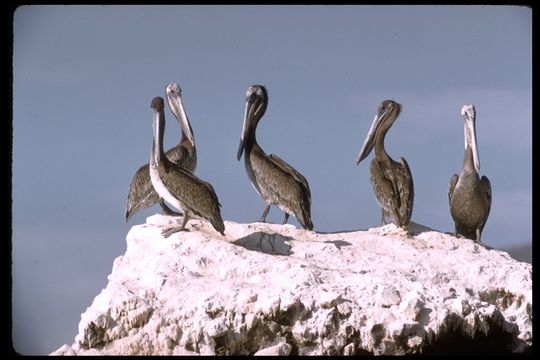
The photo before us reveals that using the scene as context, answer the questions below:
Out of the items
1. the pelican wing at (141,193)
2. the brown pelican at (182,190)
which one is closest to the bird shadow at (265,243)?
the brown pelican at (182,190)

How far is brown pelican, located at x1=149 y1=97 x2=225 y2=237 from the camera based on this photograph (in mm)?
17547

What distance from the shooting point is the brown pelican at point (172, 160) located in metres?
19.3

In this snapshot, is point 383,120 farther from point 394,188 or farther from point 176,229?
point 176,229

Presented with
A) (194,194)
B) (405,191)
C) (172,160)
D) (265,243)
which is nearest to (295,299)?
(265,243)

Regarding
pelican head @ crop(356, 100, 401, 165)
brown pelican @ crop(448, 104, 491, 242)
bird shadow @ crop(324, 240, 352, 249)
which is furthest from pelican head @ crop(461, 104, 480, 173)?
bird shadow @ crop(324, 240, 352, 249)

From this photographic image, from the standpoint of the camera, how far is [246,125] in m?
20.3

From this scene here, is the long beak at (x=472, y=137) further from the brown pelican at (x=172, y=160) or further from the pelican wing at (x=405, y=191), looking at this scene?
the brown pelican at (x=172, y=160)

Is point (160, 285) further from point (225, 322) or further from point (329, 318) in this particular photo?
point (329, 318)

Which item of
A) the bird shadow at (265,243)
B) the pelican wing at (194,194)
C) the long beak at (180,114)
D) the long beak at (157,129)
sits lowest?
the bird shadow at (265,243)

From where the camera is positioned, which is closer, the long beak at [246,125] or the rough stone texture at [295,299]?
the rough stone texture at [295,299]

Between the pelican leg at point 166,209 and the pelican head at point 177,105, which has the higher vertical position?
the pelican head at point 177,105

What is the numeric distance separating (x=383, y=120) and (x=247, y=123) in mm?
2094

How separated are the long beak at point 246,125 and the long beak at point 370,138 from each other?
6.02ft

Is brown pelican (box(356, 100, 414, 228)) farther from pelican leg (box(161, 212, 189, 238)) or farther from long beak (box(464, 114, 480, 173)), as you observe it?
pelican leg (box(161, 212, 189, 238))
